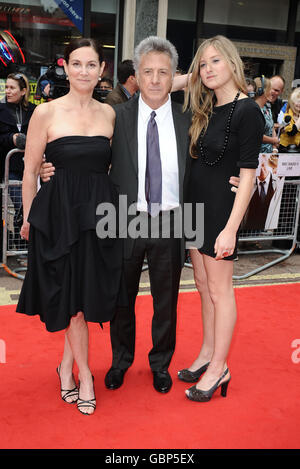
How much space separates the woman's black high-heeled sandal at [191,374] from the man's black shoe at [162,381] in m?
0.11

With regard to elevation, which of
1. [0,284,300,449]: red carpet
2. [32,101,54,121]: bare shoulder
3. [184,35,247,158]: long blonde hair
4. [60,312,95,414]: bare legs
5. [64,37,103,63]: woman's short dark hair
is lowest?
[0,284,300,449]: red carpet

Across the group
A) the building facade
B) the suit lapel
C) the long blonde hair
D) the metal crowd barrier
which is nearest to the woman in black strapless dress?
the suit lapel

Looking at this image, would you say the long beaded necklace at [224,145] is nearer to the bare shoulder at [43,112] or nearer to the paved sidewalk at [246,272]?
the bare shoulder at [43,112]

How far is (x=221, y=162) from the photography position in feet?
9.27

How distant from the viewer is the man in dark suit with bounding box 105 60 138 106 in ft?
17.5

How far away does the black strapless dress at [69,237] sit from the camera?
107 inches

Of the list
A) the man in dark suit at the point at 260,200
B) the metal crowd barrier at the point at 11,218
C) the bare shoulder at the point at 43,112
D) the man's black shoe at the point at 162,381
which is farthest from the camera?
the man in dark suit at the point at 260,200

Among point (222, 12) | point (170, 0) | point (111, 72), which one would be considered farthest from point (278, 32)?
point (111, 72)

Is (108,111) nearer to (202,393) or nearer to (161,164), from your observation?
(161,164)

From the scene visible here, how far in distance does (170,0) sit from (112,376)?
8204 millimetres

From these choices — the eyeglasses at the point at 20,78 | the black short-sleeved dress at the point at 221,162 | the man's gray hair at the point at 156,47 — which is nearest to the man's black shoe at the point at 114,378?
the black short-sleeved dress at the point at 221,162

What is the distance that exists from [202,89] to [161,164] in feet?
1.59

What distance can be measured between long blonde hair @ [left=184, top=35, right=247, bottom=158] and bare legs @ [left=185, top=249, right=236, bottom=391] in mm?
662

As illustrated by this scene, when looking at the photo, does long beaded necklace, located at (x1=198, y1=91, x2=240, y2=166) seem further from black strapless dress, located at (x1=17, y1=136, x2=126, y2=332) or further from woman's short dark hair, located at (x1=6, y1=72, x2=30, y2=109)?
woman's short dark hair, located at (x1=6, y1=72, x2=30, y2=109)
